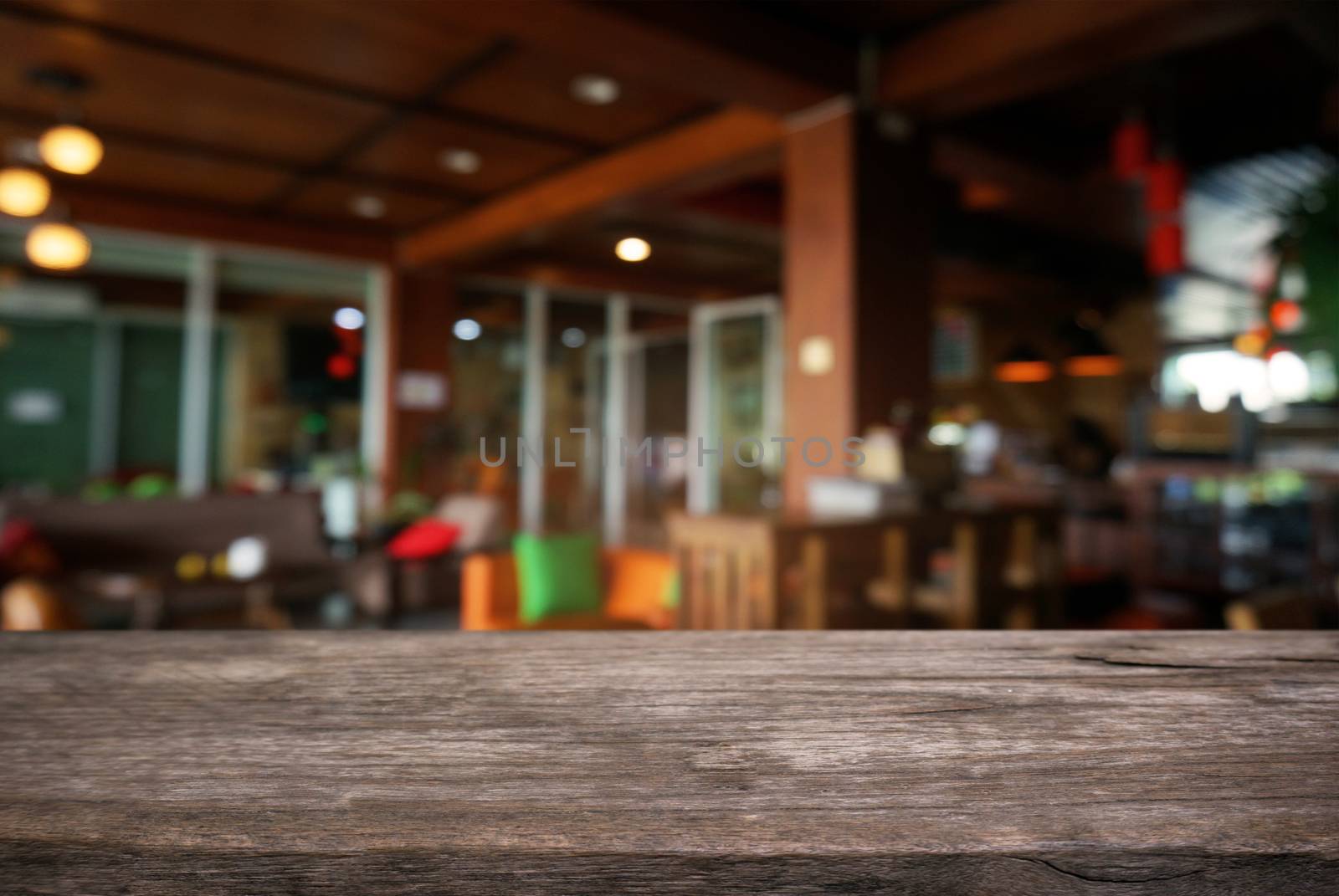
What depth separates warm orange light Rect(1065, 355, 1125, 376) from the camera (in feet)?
28.5

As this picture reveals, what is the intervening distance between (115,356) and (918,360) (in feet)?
20.2

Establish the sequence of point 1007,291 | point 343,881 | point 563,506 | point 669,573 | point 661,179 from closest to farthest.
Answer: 1. point 343,881
2. point 563,506
3. point 669,573
4. point 661,179
5. point 1007,291

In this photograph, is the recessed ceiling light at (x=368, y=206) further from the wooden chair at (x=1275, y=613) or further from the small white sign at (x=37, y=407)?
the wooden chair at (x=1275, y=613)

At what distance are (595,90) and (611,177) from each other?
91 centimetres

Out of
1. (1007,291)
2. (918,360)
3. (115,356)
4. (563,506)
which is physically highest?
(1007,291)

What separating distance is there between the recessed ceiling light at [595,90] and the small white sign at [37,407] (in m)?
4.51

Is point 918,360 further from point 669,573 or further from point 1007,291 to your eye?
point 1007,291

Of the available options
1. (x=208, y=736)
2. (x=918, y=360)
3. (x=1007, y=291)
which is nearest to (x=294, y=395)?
(x=208, y=736)

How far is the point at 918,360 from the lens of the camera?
13.4 feet

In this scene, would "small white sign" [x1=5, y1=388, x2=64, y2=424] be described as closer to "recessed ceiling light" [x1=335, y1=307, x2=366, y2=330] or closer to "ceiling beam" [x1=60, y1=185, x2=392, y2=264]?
"ceiling beam" [x1=60, y1=185, x2=392, y2=264]

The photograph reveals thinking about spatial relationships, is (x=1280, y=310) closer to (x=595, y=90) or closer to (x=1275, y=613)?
(x=1275, y=613)

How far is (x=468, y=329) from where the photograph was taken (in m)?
1.11

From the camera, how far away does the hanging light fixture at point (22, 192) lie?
206 centimetres

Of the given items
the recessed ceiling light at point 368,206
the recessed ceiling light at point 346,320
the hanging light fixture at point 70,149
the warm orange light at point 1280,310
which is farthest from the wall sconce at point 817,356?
the recessed ceiling light at point 368,206
